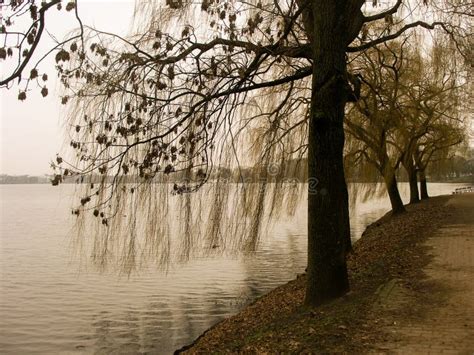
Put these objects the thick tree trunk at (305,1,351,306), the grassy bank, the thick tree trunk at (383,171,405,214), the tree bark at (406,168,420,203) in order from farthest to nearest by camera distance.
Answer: the tree bark at (406,168,420,203) → the thick tree trunk at (383,171,405,214) → the thick tree trunk at (305,1,351,306) → the grassy bank

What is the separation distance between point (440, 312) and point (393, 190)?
1499cm

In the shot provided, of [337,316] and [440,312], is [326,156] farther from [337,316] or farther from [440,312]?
[440,312]

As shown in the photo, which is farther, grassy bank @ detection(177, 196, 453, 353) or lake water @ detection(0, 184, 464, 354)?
lake water @ detection(0, 184, 464, 354)

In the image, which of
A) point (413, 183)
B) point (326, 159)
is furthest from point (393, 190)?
point (326, 159)

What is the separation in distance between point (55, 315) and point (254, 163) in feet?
24.4

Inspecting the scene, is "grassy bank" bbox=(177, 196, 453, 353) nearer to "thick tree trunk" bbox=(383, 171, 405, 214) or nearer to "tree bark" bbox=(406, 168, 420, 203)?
"thick tree trunk" bbox=(383, 171, 405, 214)

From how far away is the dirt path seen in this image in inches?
210

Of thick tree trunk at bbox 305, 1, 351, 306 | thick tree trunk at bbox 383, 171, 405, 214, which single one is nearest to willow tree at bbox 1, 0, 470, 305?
thick tree trunk at bbox 305, 1, 351, 306

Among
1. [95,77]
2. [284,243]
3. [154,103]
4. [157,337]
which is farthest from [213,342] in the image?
[284,243]

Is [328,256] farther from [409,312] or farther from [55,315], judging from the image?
[55,315]

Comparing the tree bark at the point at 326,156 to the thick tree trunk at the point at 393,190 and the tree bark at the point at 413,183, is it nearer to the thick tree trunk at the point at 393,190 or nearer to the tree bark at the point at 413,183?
the thick tree trunk at the point at 393,190

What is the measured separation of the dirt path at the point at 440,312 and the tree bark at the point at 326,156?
3.11 feet

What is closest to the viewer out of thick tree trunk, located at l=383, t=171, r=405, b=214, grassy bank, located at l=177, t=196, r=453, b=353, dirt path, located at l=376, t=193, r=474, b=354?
dirt path, located at l=376, t=193, r=474, b=354

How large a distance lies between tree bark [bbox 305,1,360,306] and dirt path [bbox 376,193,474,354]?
0.95 metres
